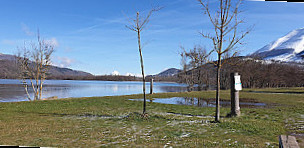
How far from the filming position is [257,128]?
26.7 ft

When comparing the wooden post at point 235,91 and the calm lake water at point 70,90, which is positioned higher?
the wooden post at point 235,91

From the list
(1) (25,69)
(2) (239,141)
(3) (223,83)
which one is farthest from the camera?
(3) (223,83)

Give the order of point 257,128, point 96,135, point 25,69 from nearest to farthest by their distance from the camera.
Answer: point 96,135
point 257,128
point 25,69

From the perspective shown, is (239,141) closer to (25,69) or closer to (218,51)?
(218,51)

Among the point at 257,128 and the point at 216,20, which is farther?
the point at 216,20

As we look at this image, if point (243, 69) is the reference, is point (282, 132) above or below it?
below

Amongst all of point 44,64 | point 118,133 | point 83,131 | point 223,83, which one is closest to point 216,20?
point 118,133

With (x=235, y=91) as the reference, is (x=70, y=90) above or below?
below

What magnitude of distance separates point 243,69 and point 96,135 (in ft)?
201

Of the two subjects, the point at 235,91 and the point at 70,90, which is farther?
the point at 70,90

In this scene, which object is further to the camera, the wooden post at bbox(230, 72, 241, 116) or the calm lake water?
the calm lake water

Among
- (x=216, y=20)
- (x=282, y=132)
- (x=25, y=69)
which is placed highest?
(x=216, y=20)

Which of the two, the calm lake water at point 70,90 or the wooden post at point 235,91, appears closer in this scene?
the wooden post at point 235,91

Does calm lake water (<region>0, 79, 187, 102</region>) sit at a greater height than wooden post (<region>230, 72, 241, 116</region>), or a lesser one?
lesser
